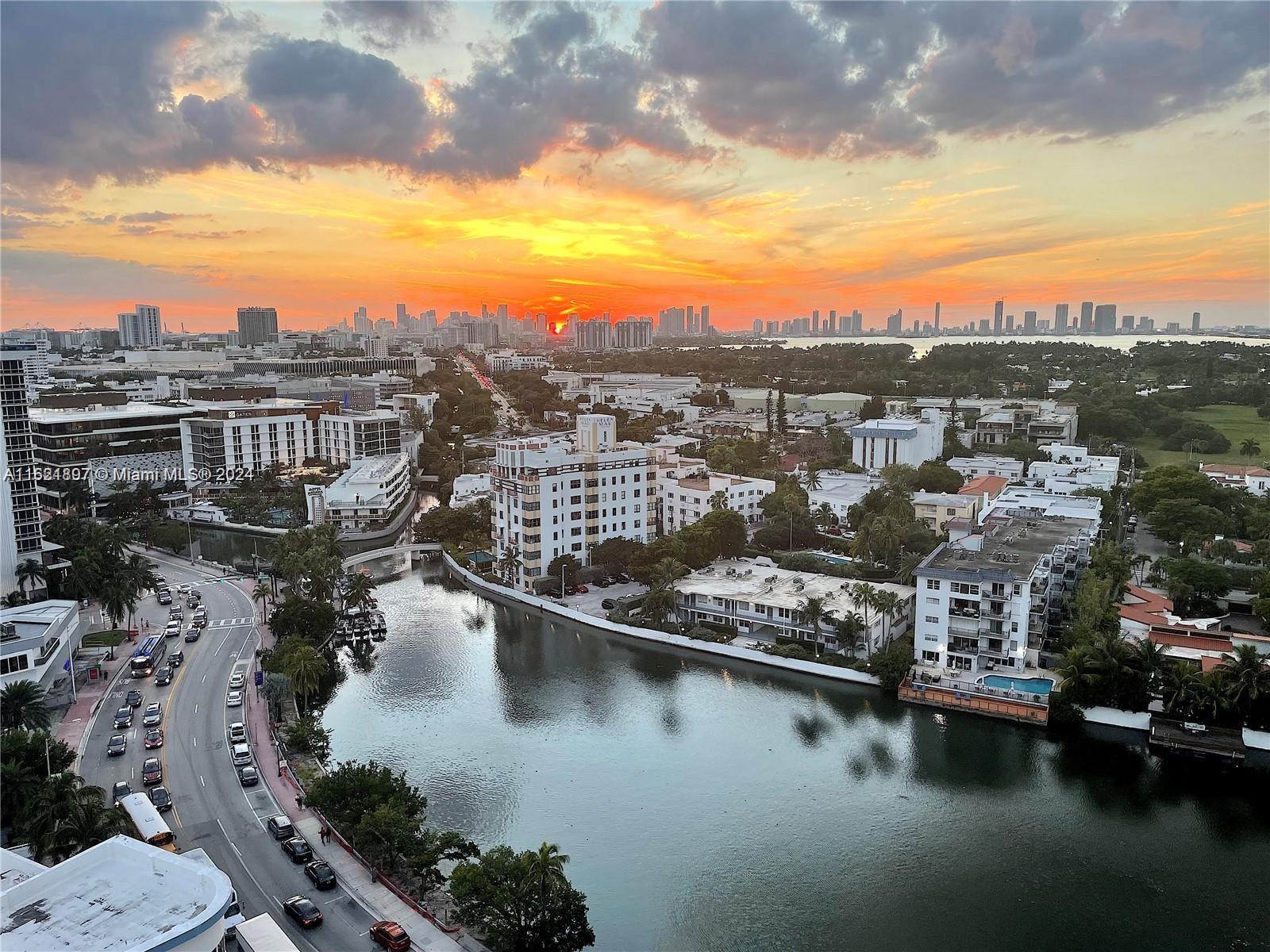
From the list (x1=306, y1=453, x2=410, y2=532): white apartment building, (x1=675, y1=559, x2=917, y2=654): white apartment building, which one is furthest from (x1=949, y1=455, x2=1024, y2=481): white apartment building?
(x1=306, y1=453, x2=410, y2=532): white apartment building

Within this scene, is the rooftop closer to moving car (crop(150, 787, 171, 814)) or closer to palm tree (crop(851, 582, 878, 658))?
moving car (crop(150, 787, 171, 814))

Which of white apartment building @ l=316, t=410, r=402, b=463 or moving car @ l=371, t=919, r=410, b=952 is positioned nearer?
moving car @ l=371, t=919, r=410, b=952

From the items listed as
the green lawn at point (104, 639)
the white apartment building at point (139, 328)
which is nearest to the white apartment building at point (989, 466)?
the green lawn at point (104, 639)

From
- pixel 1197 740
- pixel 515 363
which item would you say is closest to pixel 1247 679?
pixel 1197 740

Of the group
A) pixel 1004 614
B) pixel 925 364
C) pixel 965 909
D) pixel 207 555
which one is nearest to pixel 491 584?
pixel 207 555

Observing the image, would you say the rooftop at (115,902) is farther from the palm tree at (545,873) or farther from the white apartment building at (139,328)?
the white apartment building at (139,328)

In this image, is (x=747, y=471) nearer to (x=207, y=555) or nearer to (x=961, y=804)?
(x=207, y=555)

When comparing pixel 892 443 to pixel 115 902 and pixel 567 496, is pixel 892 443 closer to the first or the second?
pixel 567 496
